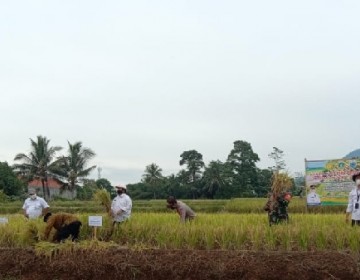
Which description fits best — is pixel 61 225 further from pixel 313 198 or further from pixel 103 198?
pixel 313 198

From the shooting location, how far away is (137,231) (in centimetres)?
826

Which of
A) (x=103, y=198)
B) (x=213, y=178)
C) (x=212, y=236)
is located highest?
(x=213, y=178)

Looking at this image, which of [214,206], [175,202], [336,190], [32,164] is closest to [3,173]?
[32,164]

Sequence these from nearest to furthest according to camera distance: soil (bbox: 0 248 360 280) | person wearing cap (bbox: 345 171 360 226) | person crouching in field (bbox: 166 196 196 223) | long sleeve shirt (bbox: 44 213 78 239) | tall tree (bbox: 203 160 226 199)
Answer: soil (bbox: 0 248 360 280)
long sleeve shirt (bbox: 44 213 78 239)
person wearing cap (bbox: 345 171 360 226)
person crouching in field (bbox: 166 196 196 223)
tall tree (bbox: 203 160 226 199)

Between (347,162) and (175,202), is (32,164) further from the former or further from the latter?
(175,202)

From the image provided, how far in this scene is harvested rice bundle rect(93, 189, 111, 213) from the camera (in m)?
8.67

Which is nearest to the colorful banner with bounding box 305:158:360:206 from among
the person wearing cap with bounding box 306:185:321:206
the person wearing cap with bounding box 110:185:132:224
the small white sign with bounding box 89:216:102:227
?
the person wearing cap with bounding box 306:185:321:206

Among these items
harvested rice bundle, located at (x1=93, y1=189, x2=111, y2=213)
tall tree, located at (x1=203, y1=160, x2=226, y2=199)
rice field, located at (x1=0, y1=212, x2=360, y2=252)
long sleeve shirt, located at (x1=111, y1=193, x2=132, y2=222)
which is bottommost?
rice field, located at (x1=0, y1=212, x2=360, y2=252)

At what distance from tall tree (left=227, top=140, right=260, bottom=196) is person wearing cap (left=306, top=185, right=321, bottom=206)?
3074cm

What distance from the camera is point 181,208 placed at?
9016mm

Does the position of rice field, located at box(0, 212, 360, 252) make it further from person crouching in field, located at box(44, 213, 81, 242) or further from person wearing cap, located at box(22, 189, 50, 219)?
person wearing cap, located at box(22, 189, 50, 219)

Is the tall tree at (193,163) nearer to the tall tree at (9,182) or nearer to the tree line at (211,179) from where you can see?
the tree line at (211,179)

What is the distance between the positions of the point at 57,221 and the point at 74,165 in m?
37.3

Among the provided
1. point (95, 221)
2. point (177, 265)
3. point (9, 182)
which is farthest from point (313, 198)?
point (9, 182)
